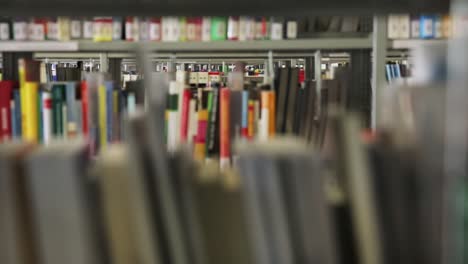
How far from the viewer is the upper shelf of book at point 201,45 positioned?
245 cm

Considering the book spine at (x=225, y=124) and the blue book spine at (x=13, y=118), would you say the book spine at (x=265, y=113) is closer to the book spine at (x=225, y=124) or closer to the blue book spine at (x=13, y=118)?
the book spine at (x=225, y=124)

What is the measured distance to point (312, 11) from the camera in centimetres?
73

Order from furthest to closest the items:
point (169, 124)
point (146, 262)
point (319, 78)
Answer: point (319, 78) → point (169, 124) → point (146, 262)

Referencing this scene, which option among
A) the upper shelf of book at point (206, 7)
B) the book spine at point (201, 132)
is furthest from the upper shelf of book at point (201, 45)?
the upper shelf of book at point (206, 7)

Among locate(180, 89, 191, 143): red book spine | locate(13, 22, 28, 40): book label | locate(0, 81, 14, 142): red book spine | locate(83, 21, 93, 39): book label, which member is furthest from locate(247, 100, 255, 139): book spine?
locate(13, 22, 28, 40): book label

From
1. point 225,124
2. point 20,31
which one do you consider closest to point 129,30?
point 20,31

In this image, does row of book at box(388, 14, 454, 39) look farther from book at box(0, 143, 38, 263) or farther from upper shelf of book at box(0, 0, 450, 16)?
book at box(0, 143, 38, 263)

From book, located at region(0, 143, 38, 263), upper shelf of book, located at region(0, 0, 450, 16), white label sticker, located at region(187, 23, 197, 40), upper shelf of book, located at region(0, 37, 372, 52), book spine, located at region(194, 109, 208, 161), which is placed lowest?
book spine, located at region(194, 109, 208, 161)

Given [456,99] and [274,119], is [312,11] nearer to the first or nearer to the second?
[456,99]

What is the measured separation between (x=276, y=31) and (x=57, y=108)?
0.99 metres

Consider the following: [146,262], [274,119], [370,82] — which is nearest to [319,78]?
[370,82]

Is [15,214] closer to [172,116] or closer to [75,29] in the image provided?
[172,116]

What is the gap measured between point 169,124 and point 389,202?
173cm

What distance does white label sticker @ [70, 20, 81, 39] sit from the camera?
→ 249 centimetres
